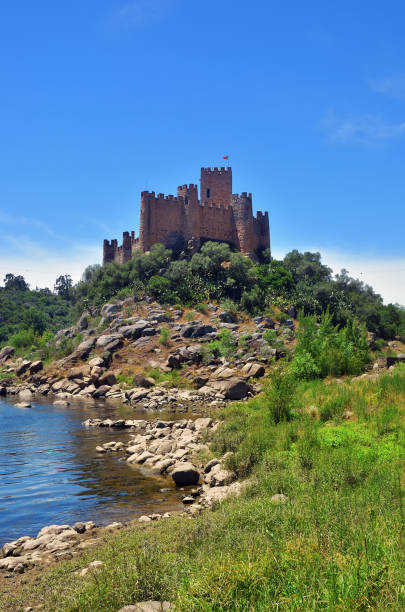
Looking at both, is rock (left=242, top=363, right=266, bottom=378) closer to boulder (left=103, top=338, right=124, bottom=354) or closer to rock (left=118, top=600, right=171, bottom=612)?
boulder (left=103, top=338, right=124, bottom=354)

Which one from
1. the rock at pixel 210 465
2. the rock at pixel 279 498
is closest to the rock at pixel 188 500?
the rock at pixel 210 465

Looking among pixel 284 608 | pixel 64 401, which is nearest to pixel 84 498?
pixel 284 608

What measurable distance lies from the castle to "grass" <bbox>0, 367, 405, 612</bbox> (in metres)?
40.1

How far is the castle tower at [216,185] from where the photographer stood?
51.7 metres

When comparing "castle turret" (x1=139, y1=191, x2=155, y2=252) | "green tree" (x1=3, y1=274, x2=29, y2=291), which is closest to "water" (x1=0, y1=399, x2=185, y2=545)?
"castle turret" (x1=139, y1=191, x2=155, y2=252)

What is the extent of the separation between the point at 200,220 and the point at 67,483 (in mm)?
40445

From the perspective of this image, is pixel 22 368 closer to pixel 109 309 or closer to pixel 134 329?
pixel 109 309

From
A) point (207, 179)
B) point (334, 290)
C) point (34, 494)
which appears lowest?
point (34, 494)

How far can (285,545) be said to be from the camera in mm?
4480

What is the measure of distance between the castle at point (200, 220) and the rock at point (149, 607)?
4545 centimetres

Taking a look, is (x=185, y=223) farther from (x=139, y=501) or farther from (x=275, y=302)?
(x=139, y=501)

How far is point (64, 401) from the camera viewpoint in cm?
2717

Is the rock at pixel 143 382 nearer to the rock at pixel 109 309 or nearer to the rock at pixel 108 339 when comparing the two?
the rock at pixel 108 339

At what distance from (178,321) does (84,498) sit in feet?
101
